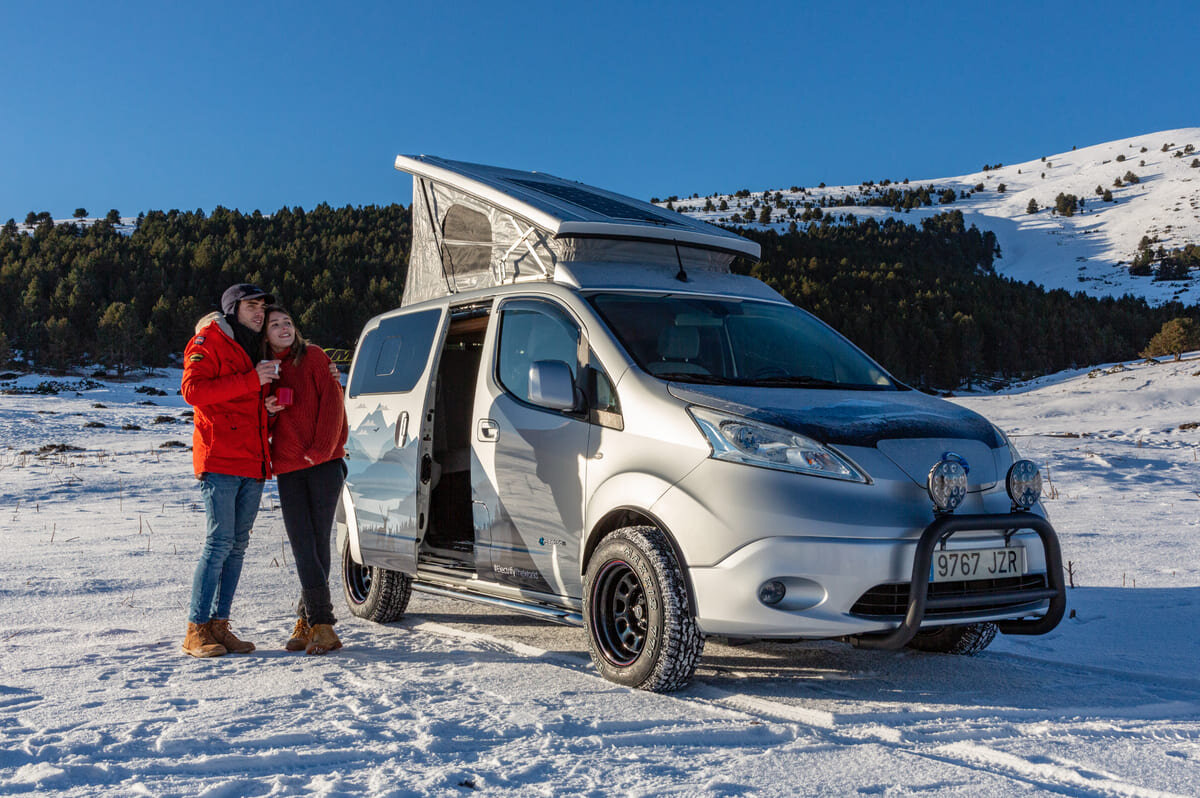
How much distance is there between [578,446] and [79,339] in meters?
56.3

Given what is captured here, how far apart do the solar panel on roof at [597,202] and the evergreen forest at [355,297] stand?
138 feet

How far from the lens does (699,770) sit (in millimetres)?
3230

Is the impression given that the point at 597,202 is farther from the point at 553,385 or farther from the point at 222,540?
the point at 222,540

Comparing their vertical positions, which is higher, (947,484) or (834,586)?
(947,484)

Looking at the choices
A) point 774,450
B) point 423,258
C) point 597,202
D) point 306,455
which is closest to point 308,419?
point 306,455

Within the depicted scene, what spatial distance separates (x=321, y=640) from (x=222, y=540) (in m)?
0.75

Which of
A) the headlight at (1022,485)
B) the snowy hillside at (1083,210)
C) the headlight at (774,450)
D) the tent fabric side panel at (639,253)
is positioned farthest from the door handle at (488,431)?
the snowy hillside at (1083,210)

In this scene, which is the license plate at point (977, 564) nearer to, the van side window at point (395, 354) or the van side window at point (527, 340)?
the van side window at point (527, 340)

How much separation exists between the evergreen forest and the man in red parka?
1754 inches

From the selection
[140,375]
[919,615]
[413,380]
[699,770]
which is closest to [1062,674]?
[919,615]

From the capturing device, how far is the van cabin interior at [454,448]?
5.82m

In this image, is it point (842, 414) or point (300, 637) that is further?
point (300, 637)

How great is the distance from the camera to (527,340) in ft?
17.9

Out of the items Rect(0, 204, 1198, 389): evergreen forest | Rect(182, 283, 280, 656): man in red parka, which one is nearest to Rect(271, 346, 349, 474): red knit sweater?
Rect(182, 283, 280, 656): man in red parka
